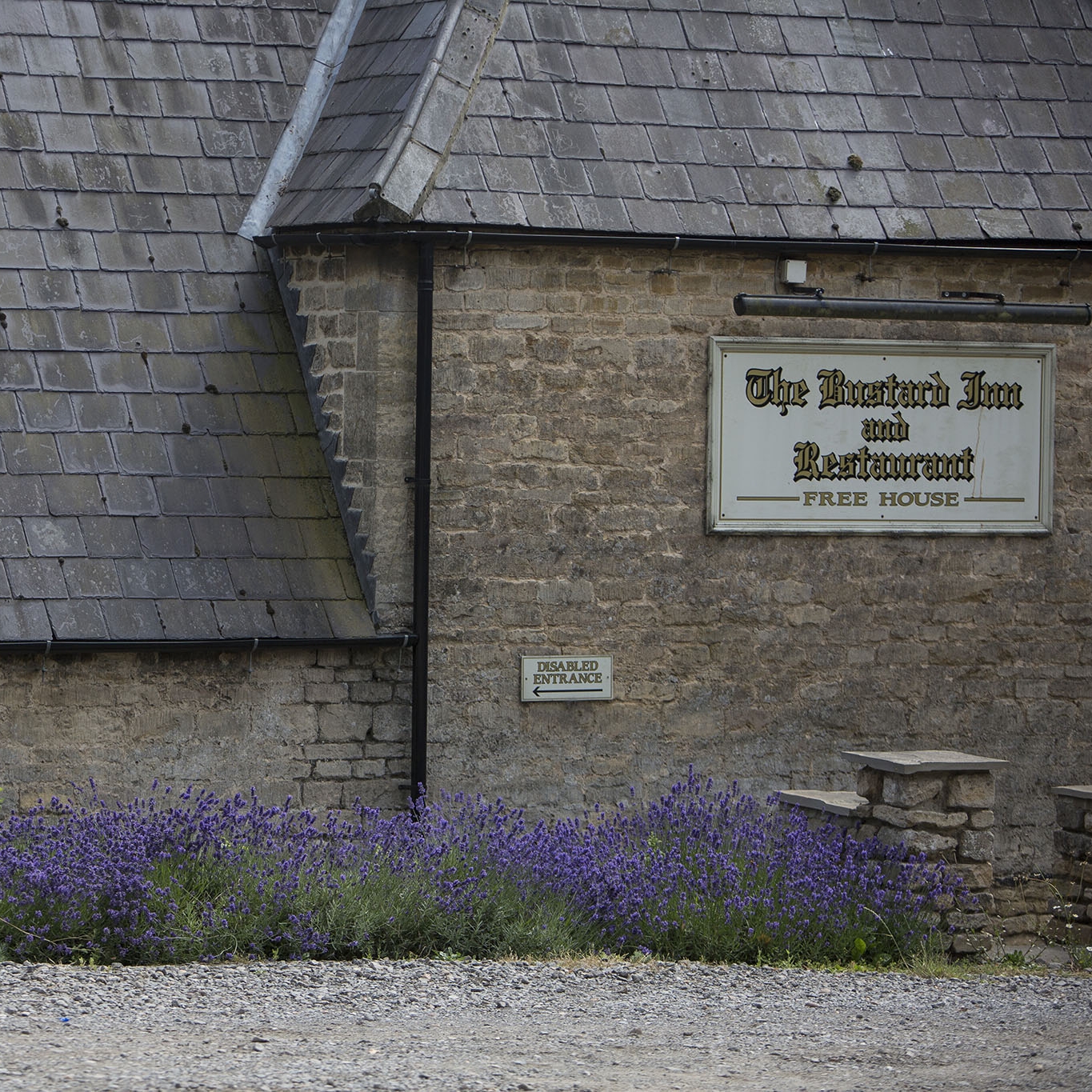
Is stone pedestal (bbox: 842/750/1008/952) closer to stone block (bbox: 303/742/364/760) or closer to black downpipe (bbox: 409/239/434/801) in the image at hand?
black downpipe (bbox: 409/239/434/801)

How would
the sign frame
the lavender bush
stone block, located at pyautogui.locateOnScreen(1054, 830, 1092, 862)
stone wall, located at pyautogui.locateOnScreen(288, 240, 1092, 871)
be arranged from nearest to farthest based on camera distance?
1. the lavender bush
2. stone block, located at pyautogui.locateOnScreen(1054, 830, 1092, 862)
3. stone wall, located at pyautogui.locateOnScreen(288, 240, 1092, 871)
4. the sign frame

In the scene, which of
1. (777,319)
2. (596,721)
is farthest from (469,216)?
(596,721)

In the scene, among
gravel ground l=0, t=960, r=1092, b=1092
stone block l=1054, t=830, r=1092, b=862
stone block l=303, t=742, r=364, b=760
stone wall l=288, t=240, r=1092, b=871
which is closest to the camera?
gravel ground l=0, t=960, r=1092, b=1092

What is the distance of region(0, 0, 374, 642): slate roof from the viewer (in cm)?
895

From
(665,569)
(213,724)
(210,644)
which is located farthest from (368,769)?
(665,569)

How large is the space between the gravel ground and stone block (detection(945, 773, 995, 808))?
99cm

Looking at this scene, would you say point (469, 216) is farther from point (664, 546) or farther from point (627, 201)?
point (664, 546)

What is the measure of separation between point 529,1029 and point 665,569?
4060 millimetres

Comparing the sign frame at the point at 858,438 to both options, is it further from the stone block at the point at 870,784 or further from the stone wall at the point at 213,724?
the stone wall at the point at 213,724

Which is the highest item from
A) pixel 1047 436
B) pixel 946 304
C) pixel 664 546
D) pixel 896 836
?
pixel 946 304

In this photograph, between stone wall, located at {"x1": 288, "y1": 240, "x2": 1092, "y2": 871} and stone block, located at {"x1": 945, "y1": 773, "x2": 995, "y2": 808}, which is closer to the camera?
stone block, located at {"x1": 945, "y1": 773, "x2": 995, "y2": 808}

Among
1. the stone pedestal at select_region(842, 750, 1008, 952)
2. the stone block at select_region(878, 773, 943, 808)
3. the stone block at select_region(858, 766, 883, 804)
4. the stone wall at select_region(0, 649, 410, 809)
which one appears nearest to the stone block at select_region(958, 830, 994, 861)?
the stone pedestal at select_region(842, 750, 1008, 952)

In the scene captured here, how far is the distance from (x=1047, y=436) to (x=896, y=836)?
11.0 ft

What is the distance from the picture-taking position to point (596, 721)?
956 centimetres
